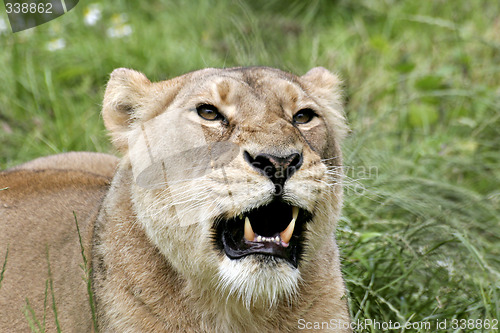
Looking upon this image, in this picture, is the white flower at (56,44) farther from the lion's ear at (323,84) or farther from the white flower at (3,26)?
the lion's ear at (323,84)

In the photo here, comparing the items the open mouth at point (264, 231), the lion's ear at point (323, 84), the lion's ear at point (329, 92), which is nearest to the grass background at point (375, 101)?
the lion's ear at point (329, 92)

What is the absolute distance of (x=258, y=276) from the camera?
308 cm

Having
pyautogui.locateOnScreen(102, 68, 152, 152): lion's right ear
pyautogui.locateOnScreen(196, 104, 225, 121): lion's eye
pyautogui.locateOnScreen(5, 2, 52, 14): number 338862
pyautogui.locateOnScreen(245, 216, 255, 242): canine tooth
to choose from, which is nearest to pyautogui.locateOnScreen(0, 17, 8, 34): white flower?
pyautogui.locateOnScreen(5, 2, 52, 14): number 338862

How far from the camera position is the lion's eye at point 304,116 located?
3.65 m

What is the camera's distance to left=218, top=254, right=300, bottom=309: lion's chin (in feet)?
10.1

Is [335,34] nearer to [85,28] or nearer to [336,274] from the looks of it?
[85,28]

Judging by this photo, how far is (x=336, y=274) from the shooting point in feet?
12.2

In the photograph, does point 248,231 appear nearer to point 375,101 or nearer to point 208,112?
point 208,112

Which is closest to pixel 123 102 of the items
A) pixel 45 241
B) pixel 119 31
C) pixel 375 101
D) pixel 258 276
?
pixel 45 241

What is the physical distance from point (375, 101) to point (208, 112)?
431 cm

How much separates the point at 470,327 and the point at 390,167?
2069 mm

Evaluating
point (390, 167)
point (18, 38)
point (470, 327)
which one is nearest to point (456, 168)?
point (390, 167)

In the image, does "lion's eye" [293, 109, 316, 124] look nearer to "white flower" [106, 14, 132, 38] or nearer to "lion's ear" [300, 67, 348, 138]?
"lion's ear" [300, 67, 348, 138]

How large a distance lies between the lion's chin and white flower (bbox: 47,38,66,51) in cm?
475
